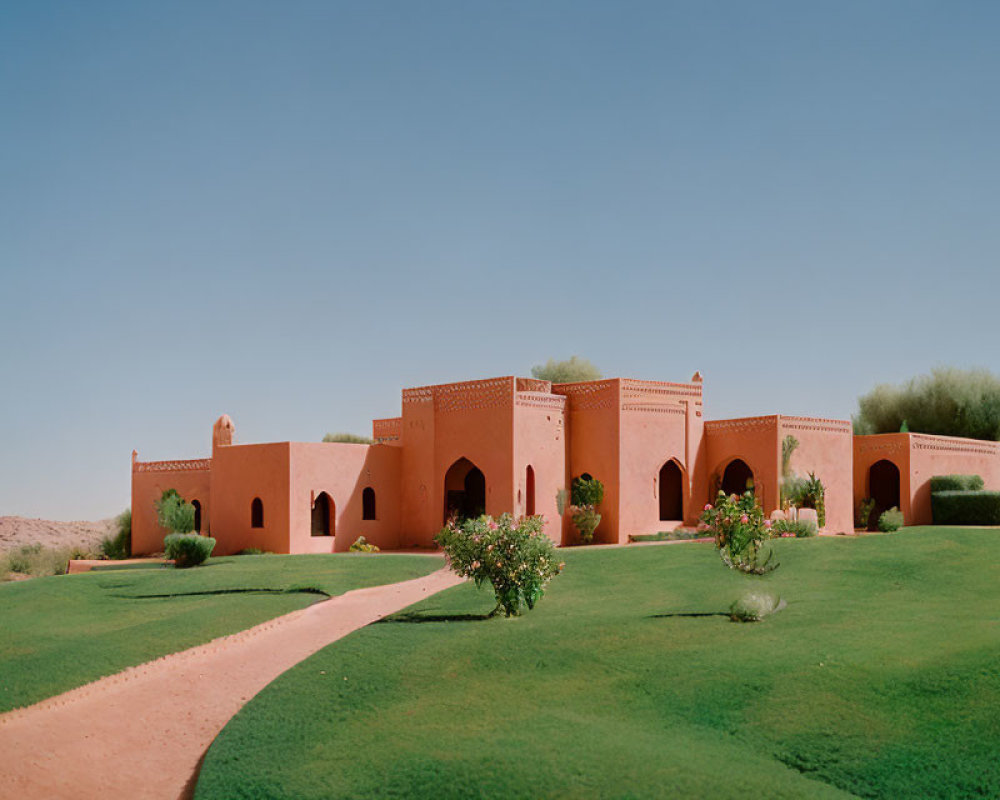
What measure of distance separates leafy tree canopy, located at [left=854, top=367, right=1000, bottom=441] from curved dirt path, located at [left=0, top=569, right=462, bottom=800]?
124 feet

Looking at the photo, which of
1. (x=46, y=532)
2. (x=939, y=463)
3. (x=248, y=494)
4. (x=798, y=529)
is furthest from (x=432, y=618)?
(x=46, y=532)

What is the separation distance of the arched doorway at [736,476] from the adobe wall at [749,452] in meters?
2.20

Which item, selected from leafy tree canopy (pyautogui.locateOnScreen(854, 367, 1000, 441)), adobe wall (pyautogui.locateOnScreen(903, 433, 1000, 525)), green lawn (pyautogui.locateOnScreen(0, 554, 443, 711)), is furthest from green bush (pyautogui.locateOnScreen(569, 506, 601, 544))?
leafy tree canopy (pyautogui.locateOnScreen(854, 367, 1000, 441))

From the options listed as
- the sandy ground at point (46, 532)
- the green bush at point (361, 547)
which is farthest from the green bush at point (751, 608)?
the sandy ground at point (46, 532)

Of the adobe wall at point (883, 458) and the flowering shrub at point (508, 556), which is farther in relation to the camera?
the adobe wall at point (883, 458)

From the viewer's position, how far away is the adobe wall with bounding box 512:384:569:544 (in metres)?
28.8

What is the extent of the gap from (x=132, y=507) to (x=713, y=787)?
3175 centimetres

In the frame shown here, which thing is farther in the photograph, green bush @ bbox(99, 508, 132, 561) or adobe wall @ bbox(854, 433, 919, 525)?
green bush @ bbox(99, 508, 132, 561)

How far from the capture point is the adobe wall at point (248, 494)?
96.7 feet

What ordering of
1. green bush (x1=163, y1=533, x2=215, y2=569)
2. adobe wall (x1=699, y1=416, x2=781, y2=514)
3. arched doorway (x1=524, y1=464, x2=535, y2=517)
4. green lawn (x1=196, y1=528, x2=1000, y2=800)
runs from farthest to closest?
adobe wall (x1=699, y1=416, x2=781, y2=514), arched doorway (x1=524, y1=464, x2=535, y2=517), green bush (x1=163, y1=533, x2=215, y2=569), green lawn (x1=196, y1=528, x2=1000, y2=800)

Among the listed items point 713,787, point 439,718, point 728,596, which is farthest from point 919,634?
point 439,718

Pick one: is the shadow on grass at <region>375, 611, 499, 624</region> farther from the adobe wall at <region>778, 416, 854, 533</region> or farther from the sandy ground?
the sandy ground

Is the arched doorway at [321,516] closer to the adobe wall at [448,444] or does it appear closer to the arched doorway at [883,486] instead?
the adobe wall at [448,444]

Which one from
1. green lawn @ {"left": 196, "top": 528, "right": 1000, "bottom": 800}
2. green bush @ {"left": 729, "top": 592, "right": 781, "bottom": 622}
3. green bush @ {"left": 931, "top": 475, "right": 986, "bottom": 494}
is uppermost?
green bush @ {"left": 931, "top": 475, "right": 986, "bottom": 494}
